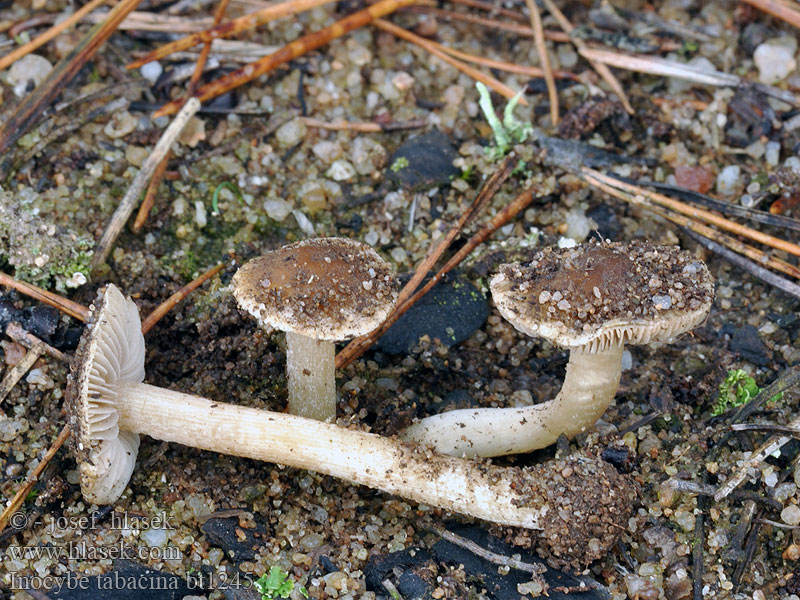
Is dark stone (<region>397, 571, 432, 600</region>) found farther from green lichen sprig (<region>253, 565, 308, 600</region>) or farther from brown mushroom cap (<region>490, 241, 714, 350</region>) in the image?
brown mushroom cap (<region>490, 241, 714, 350</region>)

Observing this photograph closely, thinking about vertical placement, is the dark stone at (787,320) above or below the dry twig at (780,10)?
below

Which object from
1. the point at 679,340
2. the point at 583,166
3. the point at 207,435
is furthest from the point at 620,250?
the point at 207,435

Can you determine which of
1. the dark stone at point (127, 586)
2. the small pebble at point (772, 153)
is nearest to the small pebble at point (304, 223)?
the dark stone at point (127, 586)

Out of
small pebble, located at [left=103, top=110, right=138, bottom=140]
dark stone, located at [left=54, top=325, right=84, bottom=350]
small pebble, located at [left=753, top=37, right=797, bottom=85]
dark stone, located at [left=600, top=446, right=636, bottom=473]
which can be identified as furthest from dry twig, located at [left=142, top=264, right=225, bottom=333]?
small pebble, located at [left=753, top=37, right=797, bottom=85]

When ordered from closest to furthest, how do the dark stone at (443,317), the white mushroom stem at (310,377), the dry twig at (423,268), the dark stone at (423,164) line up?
the white mushroom stem at (310,377) → the dry twig at (423,268) → the dark stone at (443,317) → the dark stone at (423,164)

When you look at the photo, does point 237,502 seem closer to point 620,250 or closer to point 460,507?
point 460,507

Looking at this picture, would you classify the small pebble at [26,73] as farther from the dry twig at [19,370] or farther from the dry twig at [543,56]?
the dry twig at [543,56]
